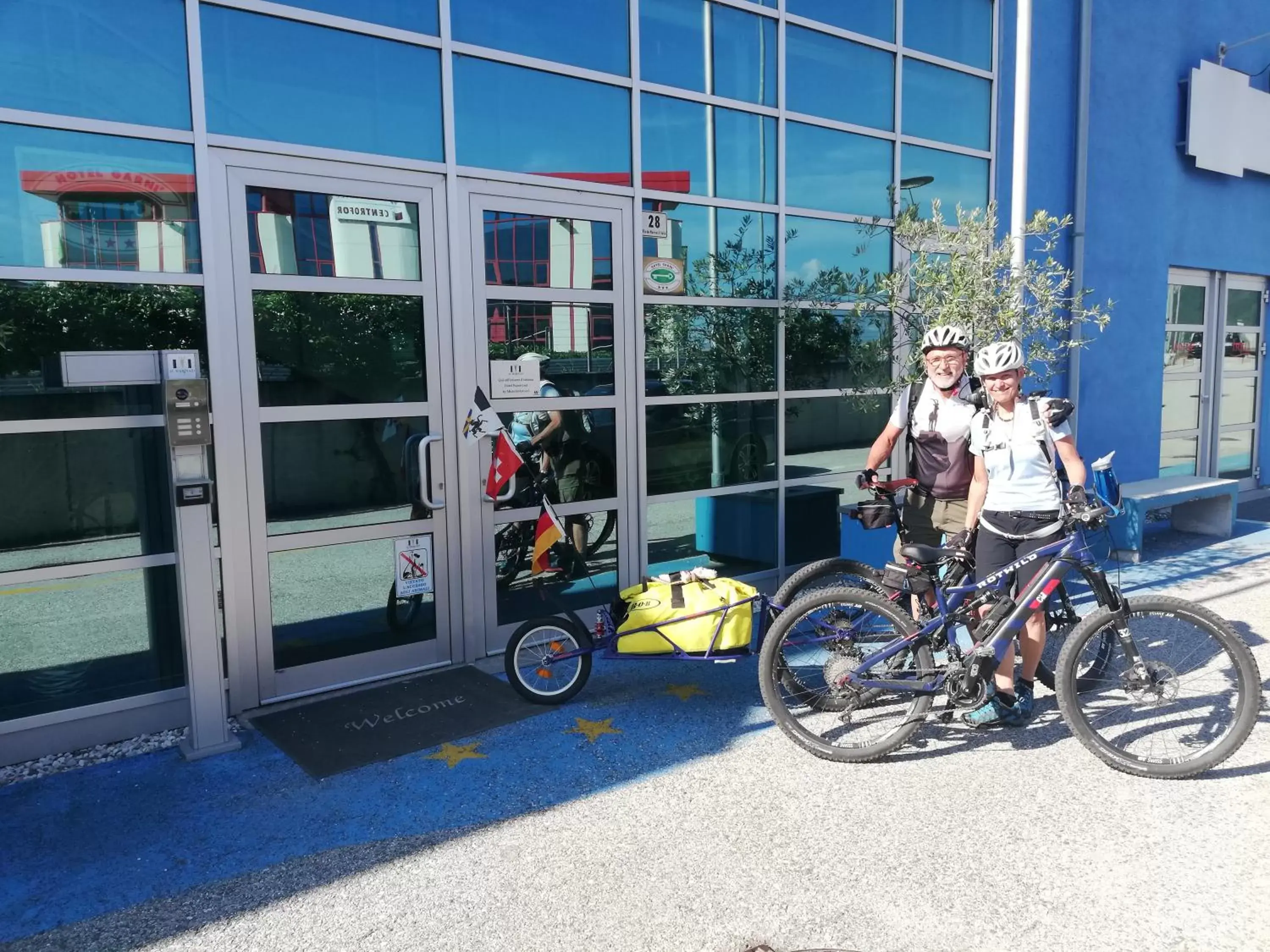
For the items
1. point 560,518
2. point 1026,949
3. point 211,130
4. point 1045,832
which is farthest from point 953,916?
point 211,130

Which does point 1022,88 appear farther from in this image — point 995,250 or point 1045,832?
point 1045,832

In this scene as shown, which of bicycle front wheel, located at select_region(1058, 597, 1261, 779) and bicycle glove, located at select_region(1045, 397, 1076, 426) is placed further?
bicycle glove, located at select_region(1045, 397, 1076, 426)

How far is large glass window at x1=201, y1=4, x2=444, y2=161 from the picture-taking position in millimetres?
4680

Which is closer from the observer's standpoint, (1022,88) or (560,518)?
(560,518)

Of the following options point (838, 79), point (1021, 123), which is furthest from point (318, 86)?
point (1021, 123)

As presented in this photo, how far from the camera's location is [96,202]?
4.41m

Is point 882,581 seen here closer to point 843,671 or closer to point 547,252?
point 843,671

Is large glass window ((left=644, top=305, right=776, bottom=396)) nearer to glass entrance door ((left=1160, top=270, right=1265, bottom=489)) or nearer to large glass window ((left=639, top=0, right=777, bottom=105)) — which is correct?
large glass window ((left=639, top=0, right=777, bottom=105))

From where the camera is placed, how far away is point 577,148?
595cm

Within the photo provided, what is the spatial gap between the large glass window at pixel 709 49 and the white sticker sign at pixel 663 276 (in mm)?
1169

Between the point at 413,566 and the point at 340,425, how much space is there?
2.95ft

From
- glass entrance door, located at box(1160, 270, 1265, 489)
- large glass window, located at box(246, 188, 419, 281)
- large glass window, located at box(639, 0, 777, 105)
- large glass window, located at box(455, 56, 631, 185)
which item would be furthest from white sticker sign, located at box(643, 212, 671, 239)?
glass entrance door, located at box(1160, 270, 1265, 489)

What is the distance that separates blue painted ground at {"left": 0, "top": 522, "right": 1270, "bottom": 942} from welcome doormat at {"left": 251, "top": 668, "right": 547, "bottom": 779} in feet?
0.30

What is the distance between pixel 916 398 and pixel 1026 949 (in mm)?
2932
